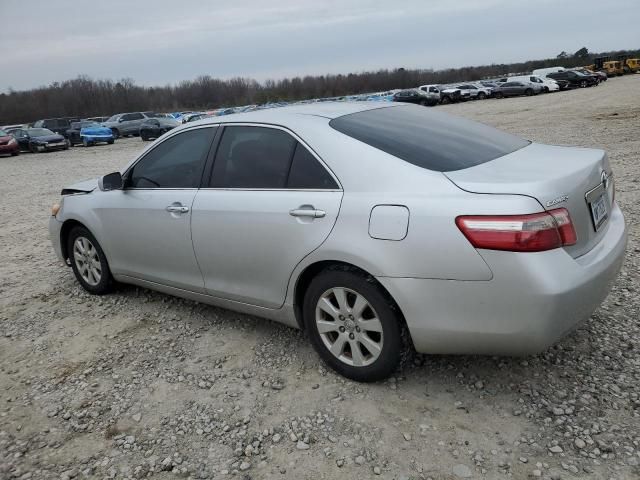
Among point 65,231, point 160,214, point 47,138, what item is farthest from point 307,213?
point 47,138

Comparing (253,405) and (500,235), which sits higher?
(500,235)

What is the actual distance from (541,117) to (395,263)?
21.7 m

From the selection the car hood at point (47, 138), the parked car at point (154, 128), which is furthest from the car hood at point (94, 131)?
the car hood at point (47, 138)

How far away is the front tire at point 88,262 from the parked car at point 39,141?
1020 inches

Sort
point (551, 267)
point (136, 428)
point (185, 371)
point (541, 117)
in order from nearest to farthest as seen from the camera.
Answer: point (551, 267)
point (136, 428)
point (185, 371)
point (541, 117)

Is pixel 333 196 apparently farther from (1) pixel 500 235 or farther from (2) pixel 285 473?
(2) pixel 285 473

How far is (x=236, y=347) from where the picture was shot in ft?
12.5

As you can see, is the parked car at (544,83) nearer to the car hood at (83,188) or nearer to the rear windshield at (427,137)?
the rear windshield at (427,137)

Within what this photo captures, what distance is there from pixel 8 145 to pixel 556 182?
2892 cm

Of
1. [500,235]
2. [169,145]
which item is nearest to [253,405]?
[500,235]

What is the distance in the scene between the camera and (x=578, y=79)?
151 ft

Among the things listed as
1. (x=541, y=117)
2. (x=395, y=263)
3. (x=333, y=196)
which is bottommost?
(x=541, y=117)

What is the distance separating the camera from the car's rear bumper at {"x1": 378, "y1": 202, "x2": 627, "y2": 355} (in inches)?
98.3

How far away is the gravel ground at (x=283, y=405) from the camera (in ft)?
8.45
